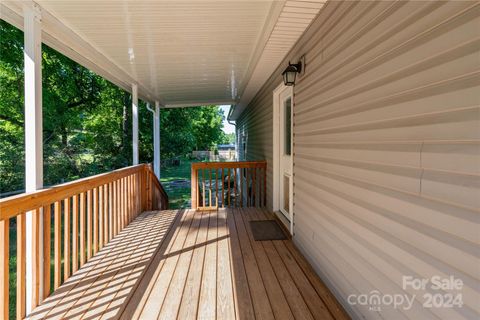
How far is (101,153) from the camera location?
11.1 metres

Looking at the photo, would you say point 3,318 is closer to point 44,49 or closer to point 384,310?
point 384,310

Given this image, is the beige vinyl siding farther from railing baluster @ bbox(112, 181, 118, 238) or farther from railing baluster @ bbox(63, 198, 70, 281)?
railing baluster @ bbox(112, 181, 118, 238)

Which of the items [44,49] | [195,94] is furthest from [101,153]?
[195,94]

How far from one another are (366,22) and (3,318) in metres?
3.09

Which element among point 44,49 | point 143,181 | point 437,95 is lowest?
point 143,181

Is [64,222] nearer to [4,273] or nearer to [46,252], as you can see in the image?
[46,252]

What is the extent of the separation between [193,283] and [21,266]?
1.32 m

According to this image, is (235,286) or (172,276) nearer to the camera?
(235,286)

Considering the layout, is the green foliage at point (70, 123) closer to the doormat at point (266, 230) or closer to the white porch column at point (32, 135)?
the white porch column at point (32, 135)

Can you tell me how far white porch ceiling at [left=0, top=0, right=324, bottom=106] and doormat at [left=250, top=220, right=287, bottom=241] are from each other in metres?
2.45

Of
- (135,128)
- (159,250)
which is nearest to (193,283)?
(159,250)

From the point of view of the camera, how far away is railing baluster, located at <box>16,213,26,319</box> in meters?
1.87

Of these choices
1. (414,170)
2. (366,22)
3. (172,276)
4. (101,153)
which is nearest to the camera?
(414,170)

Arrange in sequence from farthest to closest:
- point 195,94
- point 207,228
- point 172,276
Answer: point 195,94 < point 207,228 < point 172,276
